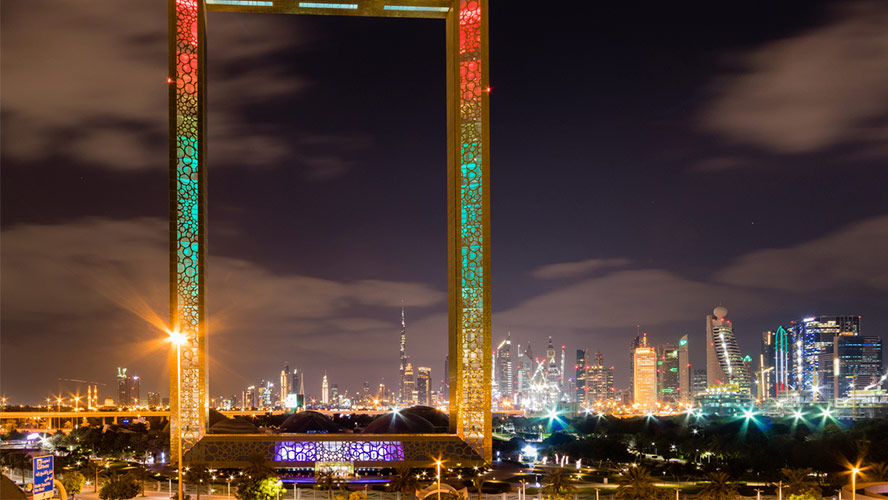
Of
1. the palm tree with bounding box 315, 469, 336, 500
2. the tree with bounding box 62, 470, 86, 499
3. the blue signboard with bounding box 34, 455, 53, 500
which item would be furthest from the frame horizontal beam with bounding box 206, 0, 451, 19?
the blue signboard with bounding box 34, 455, 53, 500

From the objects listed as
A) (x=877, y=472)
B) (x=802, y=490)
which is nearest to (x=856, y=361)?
(x=877, y=472)

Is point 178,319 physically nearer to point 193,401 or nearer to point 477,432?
point 193,401

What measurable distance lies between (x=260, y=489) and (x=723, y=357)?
17211 centimetres

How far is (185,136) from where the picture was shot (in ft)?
110

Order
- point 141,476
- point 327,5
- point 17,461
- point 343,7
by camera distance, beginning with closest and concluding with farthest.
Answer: point 141,476
point 327,5
point 343,7
point 17,461

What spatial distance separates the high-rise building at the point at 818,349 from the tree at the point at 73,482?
15487 cm

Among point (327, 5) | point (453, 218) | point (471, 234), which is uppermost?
point (327, 5)

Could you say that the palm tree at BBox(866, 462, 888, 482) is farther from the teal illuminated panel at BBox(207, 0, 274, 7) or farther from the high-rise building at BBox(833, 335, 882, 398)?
the high-rise building at BBox(833, 335, 882, 398)

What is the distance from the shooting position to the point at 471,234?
3409cm

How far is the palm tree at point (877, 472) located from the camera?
3292 cm

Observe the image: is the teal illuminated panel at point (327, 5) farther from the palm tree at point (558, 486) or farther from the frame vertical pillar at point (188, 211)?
the palm tree at point (558, 486)

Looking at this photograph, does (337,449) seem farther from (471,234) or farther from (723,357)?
(723,357)

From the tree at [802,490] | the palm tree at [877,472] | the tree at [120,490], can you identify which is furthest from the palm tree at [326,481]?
the palm tree at [877,472]

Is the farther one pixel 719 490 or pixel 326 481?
pixel 326 481
